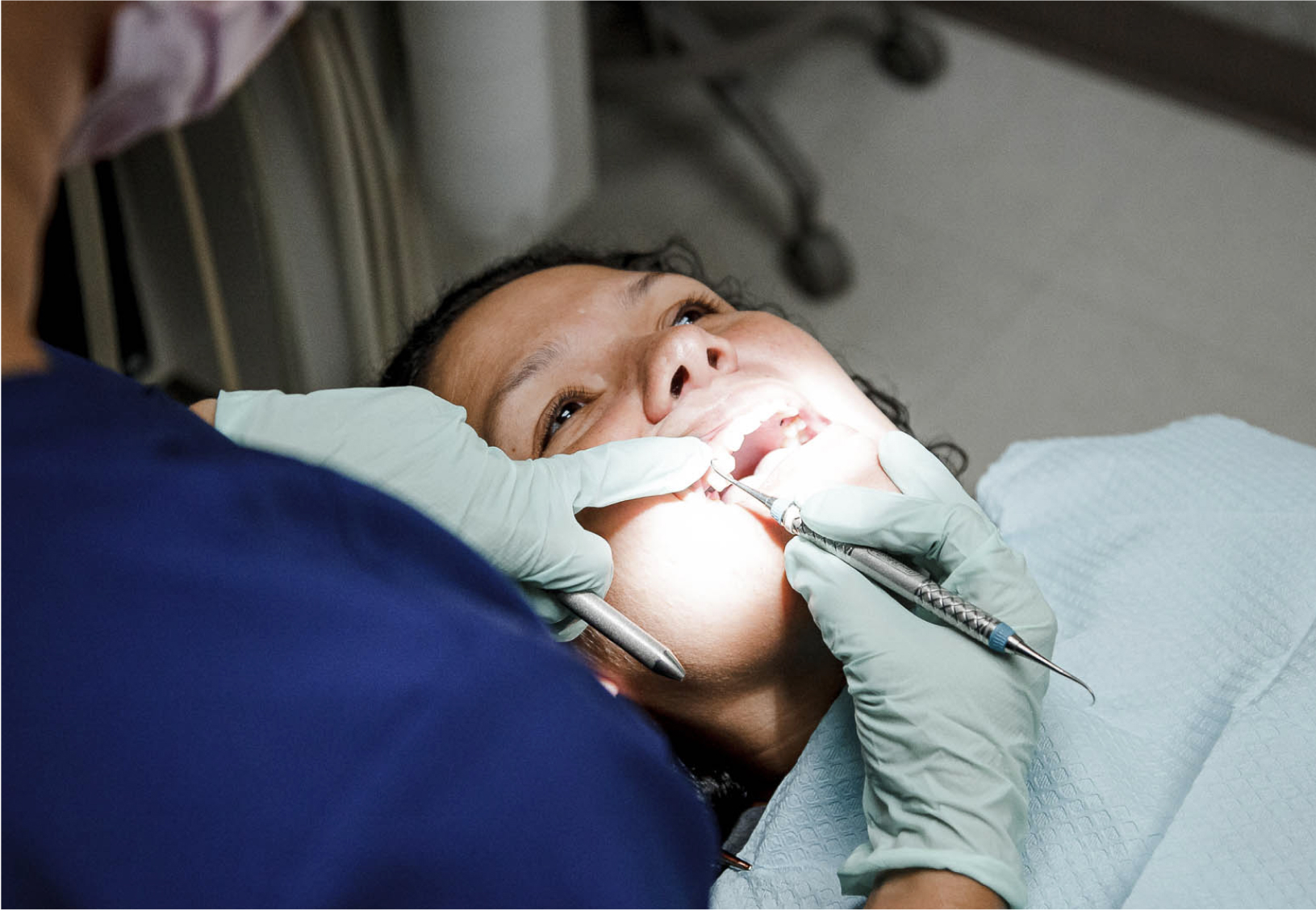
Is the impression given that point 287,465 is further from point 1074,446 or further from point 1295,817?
point 1074,446

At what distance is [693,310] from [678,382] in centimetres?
14

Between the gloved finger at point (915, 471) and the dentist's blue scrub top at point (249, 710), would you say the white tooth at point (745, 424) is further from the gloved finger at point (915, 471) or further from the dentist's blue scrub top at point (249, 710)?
the dentist's blue scrub top at point (249, 710)

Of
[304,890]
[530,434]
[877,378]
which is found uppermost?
[304,890]

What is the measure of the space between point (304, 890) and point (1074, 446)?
1.00 meters

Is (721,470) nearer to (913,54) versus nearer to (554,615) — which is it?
(554,615)

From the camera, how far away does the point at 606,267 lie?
1.22 meters

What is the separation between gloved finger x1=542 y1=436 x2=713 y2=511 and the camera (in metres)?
0.91

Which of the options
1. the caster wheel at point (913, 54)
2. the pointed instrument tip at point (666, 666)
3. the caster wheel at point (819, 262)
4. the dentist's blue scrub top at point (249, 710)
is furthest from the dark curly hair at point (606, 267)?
the caster wheel at point (913, 54)

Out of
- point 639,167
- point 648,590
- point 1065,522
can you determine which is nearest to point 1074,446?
point 1065,522

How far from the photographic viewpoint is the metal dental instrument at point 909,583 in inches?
33.7

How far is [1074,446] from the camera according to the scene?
127 centimetres

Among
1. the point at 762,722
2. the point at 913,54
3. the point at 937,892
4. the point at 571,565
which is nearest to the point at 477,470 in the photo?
the point at 571,565

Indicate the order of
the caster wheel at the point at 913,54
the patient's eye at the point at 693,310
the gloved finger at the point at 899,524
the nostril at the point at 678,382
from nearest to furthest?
the gloved finger at the point at 899,524, the nostril at the point at 678,382, the patient's eye at the point at 693,310, the caster wheel at the point at 913,54

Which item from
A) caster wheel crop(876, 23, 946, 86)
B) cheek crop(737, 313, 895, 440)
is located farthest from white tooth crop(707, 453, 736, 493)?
caster wheel crop(876, 23, 946, 86)
